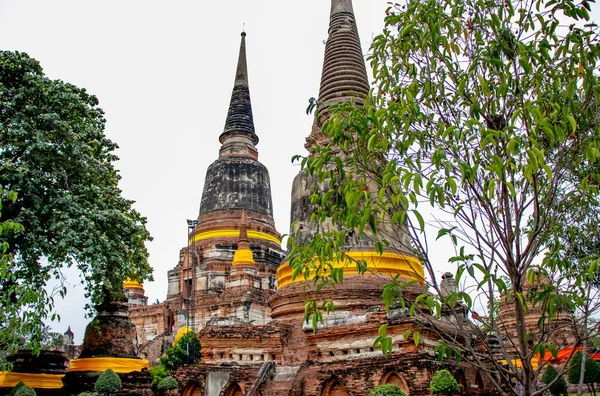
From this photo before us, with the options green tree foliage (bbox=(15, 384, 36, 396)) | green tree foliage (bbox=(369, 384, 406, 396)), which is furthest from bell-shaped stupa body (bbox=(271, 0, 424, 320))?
green tree foliage (bbox=(15, 384, 36, 396))

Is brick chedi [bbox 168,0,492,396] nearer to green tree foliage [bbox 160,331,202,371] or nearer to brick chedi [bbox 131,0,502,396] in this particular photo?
brick chedi [bbox 131,0,502,396]

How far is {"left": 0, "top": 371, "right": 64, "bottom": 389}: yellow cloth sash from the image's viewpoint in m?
15.8

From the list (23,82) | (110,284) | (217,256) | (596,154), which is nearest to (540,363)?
(596,154)

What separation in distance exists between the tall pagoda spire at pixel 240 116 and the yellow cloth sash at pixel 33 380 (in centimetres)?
2569

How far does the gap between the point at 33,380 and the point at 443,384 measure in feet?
40.9

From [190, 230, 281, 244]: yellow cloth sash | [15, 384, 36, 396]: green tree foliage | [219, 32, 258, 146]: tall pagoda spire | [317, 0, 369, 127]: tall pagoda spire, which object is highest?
[219, 32, 258, 146]: tall pagoda spire

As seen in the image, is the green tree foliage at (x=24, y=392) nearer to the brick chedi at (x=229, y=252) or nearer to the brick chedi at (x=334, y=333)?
the brick chedi at (x=334, y=333)

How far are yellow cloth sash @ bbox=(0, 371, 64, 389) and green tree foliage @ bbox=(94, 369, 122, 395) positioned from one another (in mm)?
2434

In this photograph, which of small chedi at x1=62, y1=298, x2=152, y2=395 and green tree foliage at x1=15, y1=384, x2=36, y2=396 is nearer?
green tree foliage at x1=15, y1=384, x2=36, y2=396

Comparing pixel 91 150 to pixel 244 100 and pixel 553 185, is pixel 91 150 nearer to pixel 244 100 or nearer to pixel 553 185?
pixel 553 185

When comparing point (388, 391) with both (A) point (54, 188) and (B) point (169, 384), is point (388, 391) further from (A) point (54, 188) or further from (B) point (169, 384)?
(A) point (54, 188)

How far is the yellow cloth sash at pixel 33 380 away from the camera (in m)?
15.8

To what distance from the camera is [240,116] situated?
Result: 40.9 m

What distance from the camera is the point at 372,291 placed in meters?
14.3
